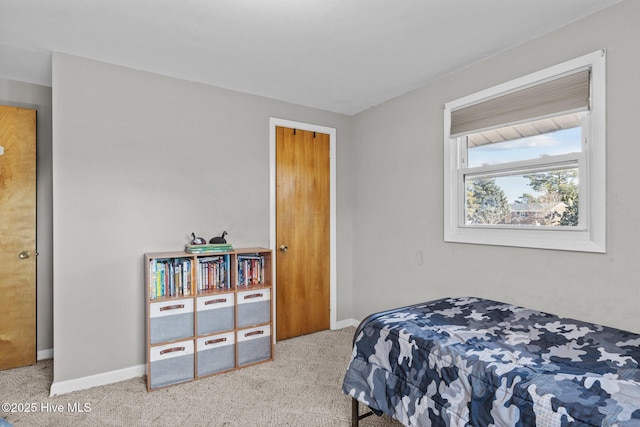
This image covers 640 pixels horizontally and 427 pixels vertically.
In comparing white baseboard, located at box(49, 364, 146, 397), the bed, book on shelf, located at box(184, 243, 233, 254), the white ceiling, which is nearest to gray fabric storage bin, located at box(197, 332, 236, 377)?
white baseboard, located at box(49, 364, 146, 397)

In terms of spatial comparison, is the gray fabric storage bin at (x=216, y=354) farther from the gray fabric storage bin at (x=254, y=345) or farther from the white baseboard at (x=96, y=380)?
the white baseboard at (x=96, y=380)

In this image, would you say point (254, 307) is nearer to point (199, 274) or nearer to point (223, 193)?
point (199, 274)

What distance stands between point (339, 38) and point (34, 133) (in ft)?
9.18

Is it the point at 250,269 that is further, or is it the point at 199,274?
the point at 250,269

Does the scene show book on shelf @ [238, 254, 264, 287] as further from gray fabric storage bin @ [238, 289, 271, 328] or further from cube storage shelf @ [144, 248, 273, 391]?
gray fabric storage bin @ [238, 289, 271, 328]

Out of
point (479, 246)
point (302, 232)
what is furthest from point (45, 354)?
point (479, 246)

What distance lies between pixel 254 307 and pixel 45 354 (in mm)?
1983

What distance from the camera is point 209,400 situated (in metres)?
2.49

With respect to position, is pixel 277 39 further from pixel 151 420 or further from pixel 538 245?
pixel 151 420

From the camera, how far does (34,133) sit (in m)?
3.08

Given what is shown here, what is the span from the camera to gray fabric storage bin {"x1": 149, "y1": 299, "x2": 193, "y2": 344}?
268 cm

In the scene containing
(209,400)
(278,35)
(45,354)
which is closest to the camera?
(278,35)

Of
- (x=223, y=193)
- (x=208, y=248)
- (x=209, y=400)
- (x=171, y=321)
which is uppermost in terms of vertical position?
(x=223, y=193)

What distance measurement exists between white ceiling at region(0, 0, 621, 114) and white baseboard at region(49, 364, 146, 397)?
2502 millimetres
